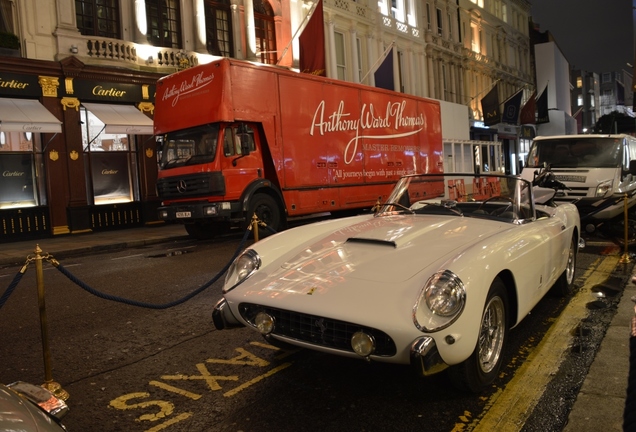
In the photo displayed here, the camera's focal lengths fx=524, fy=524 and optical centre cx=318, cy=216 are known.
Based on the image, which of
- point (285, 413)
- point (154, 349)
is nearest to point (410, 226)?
point (285, 413)

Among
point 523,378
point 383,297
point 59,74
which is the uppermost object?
point 59,74

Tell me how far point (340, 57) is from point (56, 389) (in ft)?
82.4

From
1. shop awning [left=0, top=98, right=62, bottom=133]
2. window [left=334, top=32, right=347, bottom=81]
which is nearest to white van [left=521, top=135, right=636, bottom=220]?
shop awning [left=0, top=98, right=62, bottom=133]

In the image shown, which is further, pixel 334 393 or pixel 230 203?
pixel 230 203

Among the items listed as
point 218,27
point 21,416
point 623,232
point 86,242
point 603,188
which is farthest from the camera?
point 218,27

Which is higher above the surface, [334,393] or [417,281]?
[417,281]

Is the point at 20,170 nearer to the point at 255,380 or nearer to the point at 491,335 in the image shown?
the point at 255,380

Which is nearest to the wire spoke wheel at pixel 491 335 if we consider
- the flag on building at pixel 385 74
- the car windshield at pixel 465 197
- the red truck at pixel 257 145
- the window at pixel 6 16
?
the car windshield at pixel 465 197

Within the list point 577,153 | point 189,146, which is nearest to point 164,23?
point 189,146

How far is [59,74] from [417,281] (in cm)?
1581

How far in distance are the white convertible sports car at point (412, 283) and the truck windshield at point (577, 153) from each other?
7048 mm

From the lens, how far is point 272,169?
12.1m

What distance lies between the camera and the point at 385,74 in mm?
21750

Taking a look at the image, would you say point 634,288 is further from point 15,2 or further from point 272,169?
point 15,2
